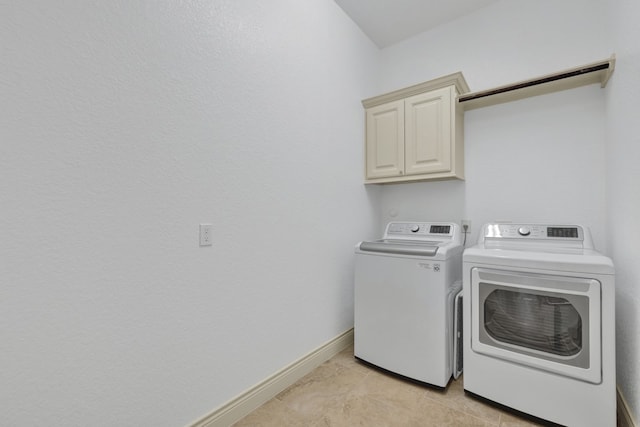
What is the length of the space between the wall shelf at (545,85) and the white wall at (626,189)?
0.12m

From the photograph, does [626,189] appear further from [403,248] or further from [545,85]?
[403,248]

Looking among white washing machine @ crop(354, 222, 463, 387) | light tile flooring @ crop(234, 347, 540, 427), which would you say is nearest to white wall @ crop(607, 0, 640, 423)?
light tile flooring @ crop(234, 347, 540, 427)

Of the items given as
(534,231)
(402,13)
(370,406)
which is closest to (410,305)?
(370,406)

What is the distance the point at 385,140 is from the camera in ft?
8.58

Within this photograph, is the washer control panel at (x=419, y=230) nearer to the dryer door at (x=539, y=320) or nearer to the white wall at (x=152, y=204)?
the dryer door at (x=539, y=320)

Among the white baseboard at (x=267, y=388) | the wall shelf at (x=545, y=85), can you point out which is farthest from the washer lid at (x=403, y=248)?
the wall shelf at (x=545, y=85)

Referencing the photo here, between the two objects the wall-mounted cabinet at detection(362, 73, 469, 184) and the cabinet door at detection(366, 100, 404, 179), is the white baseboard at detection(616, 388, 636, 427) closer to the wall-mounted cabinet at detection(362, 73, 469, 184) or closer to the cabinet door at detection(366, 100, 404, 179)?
the wall-mounted cabinet at detection(362, 73, 469, 184)

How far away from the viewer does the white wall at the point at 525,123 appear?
2010 mm

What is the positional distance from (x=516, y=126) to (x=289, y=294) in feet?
7.24

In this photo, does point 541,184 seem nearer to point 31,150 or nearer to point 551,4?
point 551,4

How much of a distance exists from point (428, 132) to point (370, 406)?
2.03 meters

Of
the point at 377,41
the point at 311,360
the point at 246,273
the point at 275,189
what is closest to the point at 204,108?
the point at 275,189

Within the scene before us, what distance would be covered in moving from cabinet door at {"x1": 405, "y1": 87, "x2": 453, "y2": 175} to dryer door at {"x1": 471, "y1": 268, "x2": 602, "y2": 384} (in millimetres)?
977

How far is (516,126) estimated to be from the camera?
89.7 inches
